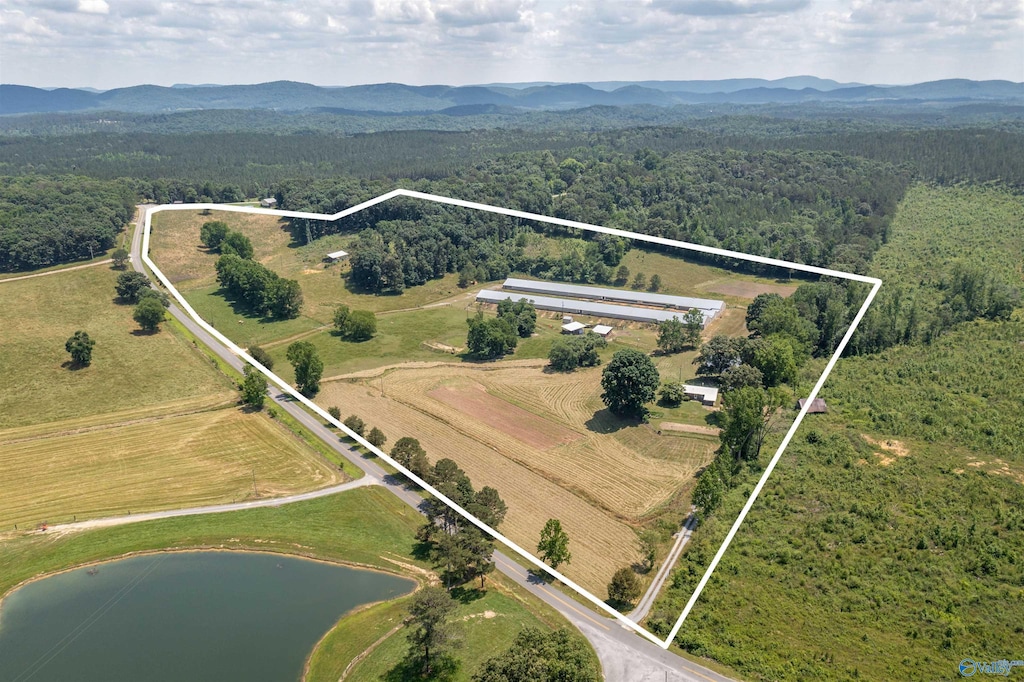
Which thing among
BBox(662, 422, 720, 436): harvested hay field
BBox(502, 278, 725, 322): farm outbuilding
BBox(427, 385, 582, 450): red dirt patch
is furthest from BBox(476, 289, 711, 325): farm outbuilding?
BBox(427, 385, 582, 450): red dirt patch

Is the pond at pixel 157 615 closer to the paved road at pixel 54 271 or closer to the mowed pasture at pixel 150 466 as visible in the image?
the mowed pasture at pixel 150 466

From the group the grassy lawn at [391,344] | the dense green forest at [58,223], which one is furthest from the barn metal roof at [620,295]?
the dense green forest at [58,223]

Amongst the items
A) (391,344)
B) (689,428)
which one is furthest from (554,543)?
(391,344)

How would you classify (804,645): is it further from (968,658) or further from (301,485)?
(301,485)

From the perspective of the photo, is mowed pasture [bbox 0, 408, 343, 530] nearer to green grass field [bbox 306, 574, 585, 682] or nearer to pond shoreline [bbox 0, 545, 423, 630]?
pond shoreline [bbox 0, 545, 423, 630]

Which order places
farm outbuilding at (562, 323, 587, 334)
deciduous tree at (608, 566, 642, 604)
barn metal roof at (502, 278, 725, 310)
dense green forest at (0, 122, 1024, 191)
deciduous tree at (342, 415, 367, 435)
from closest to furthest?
1. deciduous tree at (608, 566, 642, 604)
2. deciduous tree at (342, 415, 367, 435)
3. farm outbuilding at (562, 323, 587, 334)
4. barn metal roof at (502, 278, 725, 310)
5. dense green forest at (0, 122, 1024, 191)

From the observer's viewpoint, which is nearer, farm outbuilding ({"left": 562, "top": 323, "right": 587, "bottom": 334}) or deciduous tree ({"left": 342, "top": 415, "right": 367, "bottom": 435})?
deciduous tree ({"left": 342, "top": 415, "right": 367, "bottom": 435})

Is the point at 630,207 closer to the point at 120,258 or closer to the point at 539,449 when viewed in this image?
the point at 120,258
